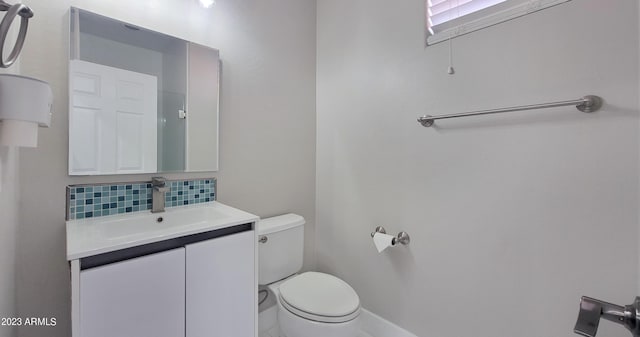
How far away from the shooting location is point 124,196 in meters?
1.26

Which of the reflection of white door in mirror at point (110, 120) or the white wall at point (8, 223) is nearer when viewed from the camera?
the white wall at point (8, 223)

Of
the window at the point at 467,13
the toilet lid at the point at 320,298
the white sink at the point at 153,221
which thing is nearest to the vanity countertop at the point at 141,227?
the white sink at the point at 153,221

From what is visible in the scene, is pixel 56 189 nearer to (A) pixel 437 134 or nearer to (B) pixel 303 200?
(B) pixel 303 200

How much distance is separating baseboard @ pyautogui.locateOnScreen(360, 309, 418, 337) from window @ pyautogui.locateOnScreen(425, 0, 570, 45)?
66.1 inches

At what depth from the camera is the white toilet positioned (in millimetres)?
1278

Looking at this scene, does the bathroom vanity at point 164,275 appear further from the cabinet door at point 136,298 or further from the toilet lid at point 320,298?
the toilet lid at point 320,298

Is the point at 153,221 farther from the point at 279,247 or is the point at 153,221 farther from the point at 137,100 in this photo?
the point at 279,247

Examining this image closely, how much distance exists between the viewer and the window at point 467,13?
1150 millimetres

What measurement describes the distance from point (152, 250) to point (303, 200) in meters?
1.19

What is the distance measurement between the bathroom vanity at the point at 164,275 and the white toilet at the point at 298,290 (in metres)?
0.22

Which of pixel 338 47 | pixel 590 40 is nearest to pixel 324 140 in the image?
pixel 338 47

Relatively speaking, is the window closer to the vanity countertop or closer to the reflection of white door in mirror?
the vanity countertop

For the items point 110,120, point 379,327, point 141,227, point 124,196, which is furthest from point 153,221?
point 379,327

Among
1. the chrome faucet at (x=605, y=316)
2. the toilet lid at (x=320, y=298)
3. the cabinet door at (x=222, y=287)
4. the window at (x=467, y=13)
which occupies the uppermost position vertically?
the window at (x=467, y=13)
